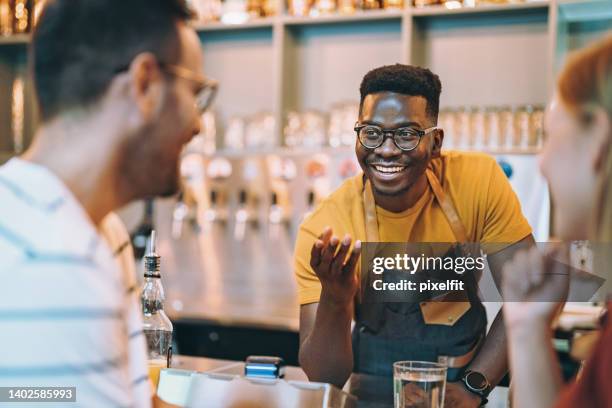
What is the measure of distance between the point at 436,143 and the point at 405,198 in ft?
0.42

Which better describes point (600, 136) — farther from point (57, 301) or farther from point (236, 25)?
point (236, 25)

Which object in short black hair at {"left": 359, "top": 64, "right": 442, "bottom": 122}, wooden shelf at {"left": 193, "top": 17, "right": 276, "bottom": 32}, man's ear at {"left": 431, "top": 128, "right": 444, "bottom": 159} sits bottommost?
man's ear at {"left": 431, "top": 128, "right": 444, "bottom": 159}

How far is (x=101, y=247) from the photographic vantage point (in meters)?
0.96

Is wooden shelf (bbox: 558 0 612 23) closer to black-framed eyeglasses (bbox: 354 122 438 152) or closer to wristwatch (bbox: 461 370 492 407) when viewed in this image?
black-framed eyeglasses (bbox: 354 122 438 152)

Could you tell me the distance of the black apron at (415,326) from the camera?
1679mm

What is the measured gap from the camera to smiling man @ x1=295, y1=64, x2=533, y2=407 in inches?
64.8

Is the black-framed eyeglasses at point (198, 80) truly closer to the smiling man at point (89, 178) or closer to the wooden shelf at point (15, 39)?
the smiling man at point (89, 178)

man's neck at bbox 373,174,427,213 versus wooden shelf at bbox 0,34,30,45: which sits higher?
wooden shelf at bbox 0,34,30,45

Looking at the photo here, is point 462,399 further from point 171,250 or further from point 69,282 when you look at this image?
point 171,250

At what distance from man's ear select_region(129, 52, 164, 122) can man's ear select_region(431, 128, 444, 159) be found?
744 mm

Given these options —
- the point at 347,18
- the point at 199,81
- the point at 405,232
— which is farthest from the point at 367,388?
the point at 347,18

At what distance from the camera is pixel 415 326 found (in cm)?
171

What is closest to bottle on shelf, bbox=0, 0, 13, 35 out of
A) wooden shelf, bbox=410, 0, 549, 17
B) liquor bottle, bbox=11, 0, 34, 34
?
liquor bottle, bbox=11, 0, 34, 34

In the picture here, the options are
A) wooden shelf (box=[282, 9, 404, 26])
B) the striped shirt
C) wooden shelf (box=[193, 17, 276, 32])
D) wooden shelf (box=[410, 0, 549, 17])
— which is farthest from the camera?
wooden shelf (box=[193, 17, 276, 32])
